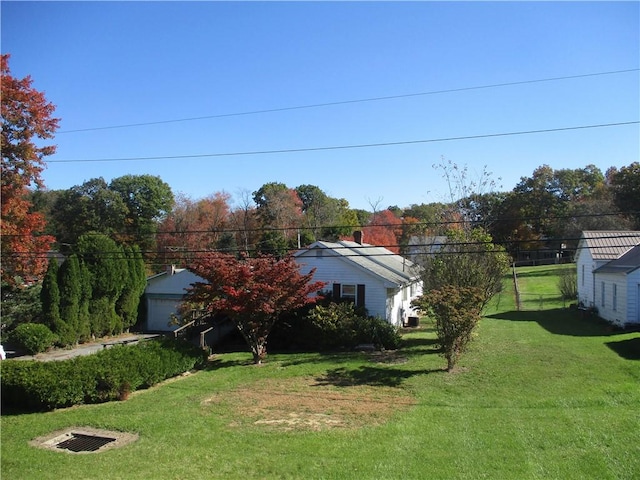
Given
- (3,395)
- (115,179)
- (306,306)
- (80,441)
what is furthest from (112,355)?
(115,179)

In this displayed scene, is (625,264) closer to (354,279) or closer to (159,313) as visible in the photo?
(354,279)

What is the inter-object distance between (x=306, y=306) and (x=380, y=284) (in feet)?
12.2

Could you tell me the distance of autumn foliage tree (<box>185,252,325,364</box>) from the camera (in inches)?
761

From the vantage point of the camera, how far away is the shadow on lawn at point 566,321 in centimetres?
2250

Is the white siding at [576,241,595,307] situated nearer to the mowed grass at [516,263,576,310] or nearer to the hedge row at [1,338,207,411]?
the mowed grass at [516,263,576,310]

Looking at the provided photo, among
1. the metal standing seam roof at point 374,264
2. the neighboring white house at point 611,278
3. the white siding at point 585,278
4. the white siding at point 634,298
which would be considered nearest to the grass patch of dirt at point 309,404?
the metal standing seam roof at point 374,264

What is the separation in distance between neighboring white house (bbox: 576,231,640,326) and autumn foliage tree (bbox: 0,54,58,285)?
25.5m

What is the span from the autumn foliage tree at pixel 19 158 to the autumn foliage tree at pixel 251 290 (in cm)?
1009

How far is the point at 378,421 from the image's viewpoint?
1141cm

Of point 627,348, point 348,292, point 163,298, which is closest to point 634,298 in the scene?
point 627,348

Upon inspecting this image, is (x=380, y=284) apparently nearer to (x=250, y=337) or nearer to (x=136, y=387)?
(x=250, y=337)

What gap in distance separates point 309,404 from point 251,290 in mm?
6946

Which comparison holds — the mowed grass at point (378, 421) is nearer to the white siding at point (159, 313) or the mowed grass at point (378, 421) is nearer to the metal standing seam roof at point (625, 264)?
the metal standing seam roof at point (625, 264)

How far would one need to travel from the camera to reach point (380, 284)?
2391 centimetres
